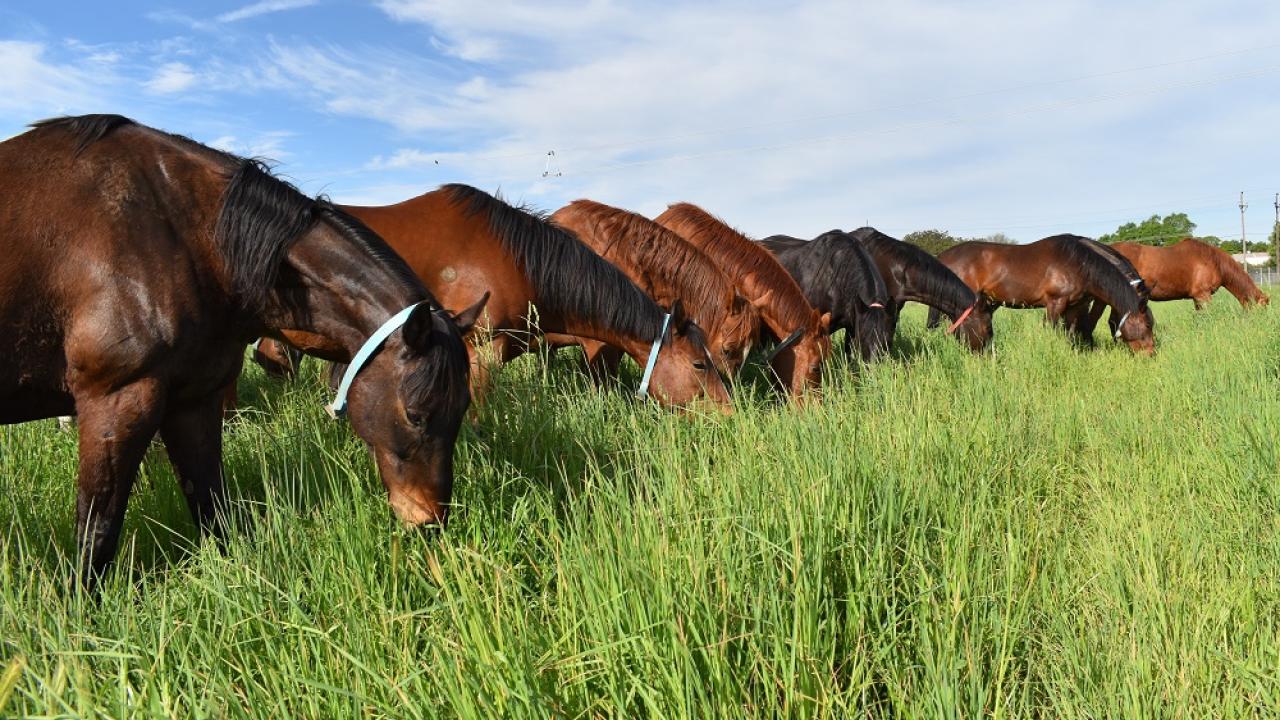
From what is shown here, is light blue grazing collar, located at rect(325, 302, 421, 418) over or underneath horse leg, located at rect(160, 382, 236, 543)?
over

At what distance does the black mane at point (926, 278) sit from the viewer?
8891 mm

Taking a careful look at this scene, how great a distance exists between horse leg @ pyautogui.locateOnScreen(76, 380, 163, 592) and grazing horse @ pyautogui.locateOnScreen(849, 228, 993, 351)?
781 centimetres

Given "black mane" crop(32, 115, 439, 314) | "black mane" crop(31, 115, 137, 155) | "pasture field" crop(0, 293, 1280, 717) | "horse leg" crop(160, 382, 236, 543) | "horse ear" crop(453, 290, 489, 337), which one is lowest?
"pasture field" crop(0, 293, 1280, 717)

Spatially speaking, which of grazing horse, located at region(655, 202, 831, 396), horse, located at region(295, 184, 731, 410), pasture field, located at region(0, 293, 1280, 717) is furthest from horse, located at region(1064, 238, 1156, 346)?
horse, located at region(295, 184, 731, 410)

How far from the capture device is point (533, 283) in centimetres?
463

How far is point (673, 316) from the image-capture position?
15.6 ft

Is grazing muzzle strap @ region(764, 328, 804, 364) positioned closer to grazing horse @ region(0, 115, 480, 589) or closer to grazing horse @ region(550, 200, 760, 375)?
Result: grazing horse @ region(550, 200, 760, 375)

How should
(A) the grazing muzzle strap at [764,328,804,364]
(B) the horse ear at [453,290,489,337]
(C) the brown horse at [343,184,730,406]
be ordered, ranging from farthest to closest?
(A) the grazing muzzle strap at [764,328,804,364] → (C) the brown horse at [343,184,730,406] → (B) the horse ear at [453,290,489,337]

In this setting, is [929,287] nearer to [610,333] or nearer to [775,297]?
[775,297]

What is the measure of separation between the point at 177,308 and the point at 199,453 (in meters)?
0.76

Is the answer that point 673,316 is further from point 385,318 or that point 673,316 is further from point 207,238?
point 207,238

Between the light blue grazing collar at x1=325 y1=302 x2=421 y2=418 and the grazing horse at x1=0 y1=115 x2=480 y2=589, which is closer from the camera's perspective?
the grazing horse at x1=0 y1=115 x2=480 y2=589

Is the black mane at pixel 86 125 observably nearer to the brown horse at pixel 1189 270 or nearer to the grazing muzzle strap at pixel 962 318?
the grazing muzzle strap at pixel 962 318

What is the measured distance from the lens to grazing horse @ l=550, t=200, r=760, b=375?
18.8 feet
